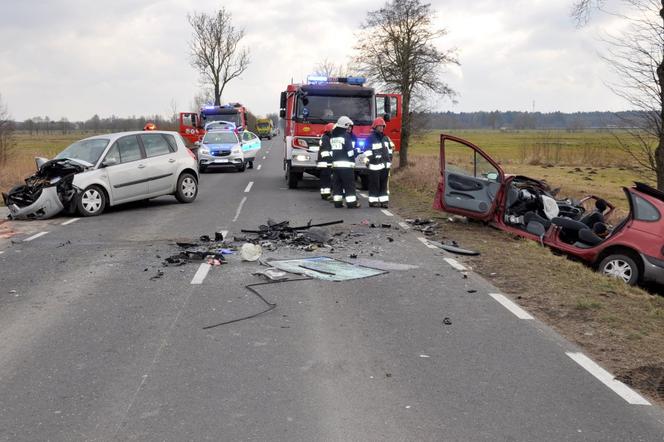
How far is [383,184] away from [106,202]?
6.20 metres

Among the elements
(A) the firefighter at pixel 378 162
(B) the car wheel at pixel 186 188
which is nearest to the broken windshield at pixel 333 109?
(A) the firefighter at pixel 378 162

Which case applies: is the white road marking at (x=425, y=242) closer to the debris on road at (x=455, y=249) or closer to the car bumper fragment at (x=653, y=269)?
the debris on road at (x=455, y=249)

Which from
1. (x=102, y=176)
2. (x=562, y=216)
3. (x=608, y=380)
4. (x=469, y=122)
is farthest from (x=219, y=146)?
(x=469, y=122)

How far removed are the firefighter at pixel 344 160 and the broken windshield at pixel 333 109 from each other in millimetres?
2693

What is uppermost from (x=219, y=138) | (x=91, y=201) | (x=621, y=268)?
(x=219, y=138)

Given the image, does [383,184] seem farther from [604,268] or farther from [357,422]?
[357,422]

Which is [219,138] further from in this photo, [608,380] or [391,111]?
[608,380]

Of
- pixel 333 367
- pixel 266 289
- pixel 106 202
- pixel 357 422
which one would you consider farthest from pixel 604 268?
pixel 106 202

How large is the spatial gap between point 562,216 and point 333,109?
8.23 metres

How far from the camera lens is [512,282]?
728cm

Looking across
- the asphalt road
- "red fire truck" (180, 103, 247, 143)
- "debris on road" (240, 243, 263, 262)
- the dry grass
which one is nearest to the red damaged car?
the dry grass

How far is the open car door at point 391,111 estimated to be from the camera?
A: 16734 mm

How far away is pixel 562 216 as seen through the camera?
10102mm

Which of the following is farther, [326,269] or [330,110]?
[330,110]
